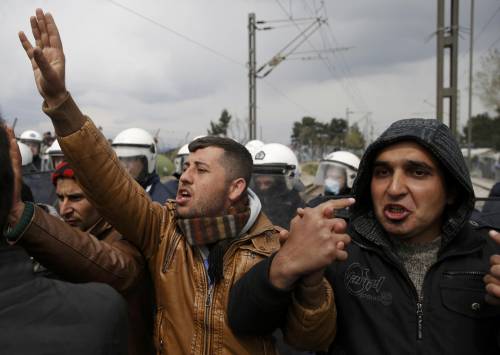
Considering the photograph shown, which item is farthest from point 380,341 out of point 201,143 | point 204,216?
point 201,143

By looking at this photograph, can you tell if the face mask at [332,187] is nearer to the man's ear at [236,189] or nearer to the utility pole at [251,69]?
the man's ear at [236,189]

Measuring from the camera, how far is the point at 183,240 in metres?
2.00

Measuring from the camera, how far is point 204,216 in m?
2.15

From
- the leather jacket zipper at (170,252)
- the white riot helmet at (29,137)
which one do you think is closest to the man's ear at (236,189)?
the leather jacket zipper at (170,252)

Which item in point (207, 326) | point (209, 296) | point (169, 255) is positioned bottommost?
point (207, 326)

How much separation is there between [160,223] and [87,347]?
1.01m

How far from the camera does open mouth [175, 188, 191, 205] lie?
217 centimetres

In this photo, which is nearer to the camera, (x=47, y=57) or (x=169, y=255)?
(x=47, y=57)

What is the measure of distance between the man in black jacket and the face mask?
335cm

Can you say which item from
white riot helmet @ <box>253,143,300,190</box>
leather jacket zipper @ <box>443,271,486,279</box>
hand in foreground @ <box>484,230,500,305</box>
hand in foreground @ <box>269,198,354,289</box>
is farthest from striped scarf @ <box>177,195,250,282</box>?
white riot helmet @ <box>253,143,300,190</box>

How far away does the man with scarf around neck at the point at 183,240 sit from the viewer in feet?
5.16

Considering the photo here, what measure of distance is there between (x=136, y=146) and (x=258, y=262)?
4.25m

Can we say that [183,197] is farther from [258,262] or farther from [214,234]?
[258,262]

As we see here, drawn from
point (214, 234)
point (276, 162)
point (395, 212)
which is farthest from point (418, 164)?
point (276, 162)
